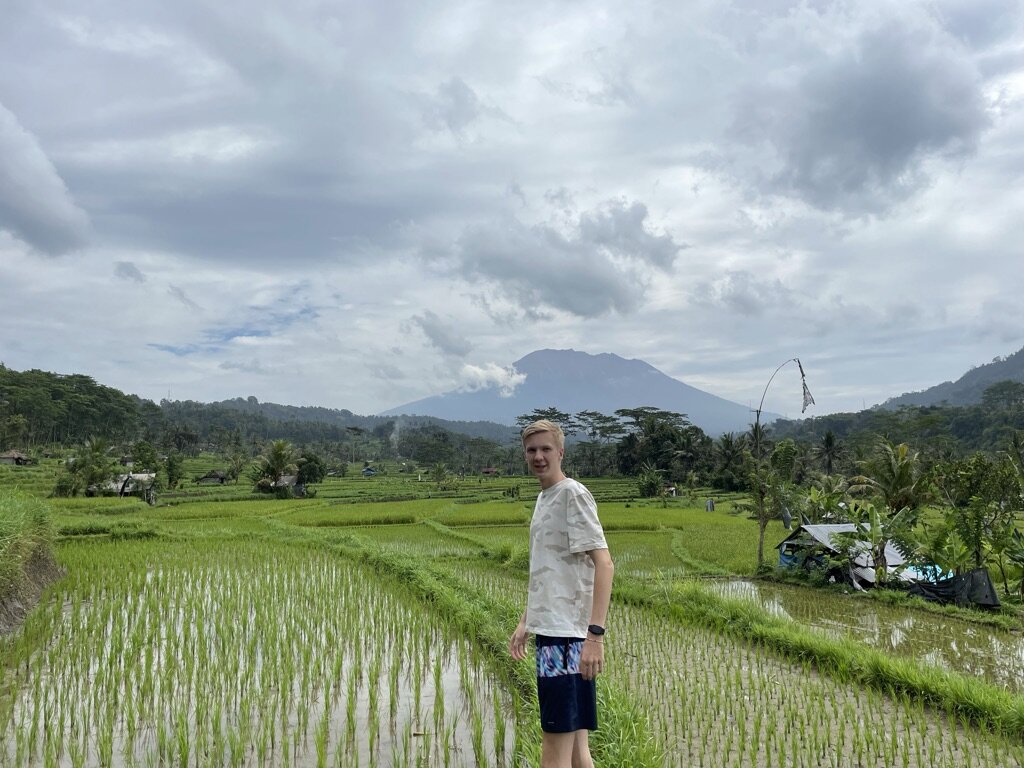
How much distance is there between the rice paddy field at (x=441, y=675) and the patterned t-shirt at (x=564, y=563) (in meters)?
1.25

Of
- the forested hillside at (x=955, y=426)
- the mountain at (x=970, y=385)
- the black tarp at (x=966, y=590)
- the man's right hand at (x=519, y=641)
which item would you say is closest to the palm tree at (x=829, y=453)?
the forested hillside at (x=955, y=426)

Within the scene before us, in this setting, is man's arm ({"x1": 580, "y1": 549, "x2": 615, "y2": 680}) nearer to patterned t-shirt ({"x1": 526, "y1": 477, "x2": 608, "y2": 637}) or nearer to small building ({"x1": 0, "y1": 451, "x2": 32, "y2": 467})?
patterned t-shirt ({"x1": 526, "y1": 477, "x2": 608, "y2": 637})

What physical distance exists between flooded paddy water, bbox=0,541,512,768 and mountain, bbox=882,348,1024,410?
151 m

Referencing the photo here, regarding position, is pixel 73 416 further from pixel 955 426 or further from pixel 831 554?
pixel 955 426

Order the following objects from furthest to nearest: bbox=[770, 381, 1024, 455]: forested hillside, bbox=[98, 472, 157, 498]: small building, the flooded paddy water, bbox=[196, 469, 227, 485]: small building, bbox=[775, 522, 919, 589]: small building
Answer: bbox=[770, 381, 1024, 455]: forested hillside → bbox=[196, 469, 227, 485]: small building → bbox=[98, 472, 157, 498]: small building → bbox=[775, 522, 919, 589]: small building → the flooded paddy water

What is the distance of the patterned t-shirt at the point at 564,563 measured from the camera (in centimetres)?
233

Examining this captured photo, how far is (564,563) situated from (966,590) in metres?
8.14

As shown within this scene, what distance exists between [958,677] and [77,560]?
11606 millimetres

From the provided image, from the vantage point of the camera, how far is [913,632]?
6.93m

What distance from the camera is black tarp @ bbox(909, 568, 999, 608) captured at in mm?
7996

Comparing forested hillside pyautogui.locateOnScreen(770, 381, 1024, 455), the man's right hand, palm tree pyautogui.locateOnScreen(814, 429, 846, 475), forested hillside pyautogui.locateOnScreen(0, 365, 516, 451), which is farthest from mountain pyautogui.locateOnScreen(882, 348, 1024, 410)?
the man's right hand

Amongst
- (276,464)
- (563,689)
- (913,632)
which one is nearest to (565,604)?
(563,689)

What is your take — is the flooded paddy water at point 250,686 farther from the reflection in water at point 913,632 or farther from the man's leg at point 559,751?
the reflection in water at point 913,632

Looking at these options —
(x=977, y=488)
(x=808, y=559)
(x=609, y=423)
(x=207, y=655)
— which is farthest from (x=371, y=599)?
(x=609, y=423)
